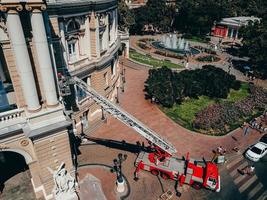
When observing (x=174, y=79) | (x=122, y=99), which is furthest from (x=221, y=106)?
(x=122, y=99)

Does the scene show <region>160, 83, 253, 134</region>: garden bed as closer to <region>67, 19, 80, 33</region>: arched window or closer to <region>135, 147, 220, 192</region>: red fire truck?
<region>135, 147, 220, 192</region>: red fire truck

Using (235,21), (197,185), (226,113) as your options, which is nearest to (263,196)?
(197,185)

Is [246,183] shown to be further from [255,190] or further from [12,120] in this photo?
[12,120]

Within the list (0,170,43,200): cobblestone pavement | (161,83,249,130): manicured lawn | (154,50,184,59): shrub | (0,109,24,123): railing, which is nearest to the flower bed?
(154,50,184,59): shrub

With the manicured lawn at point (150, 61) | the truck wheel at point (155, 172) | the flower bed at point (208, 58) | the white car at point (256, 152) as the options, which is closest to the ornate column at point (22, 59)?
the truck wheel at point (155, 172)

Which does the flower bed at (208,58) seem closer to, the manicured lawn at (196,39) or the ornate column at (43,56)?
the manicured lawn at (196,39)
